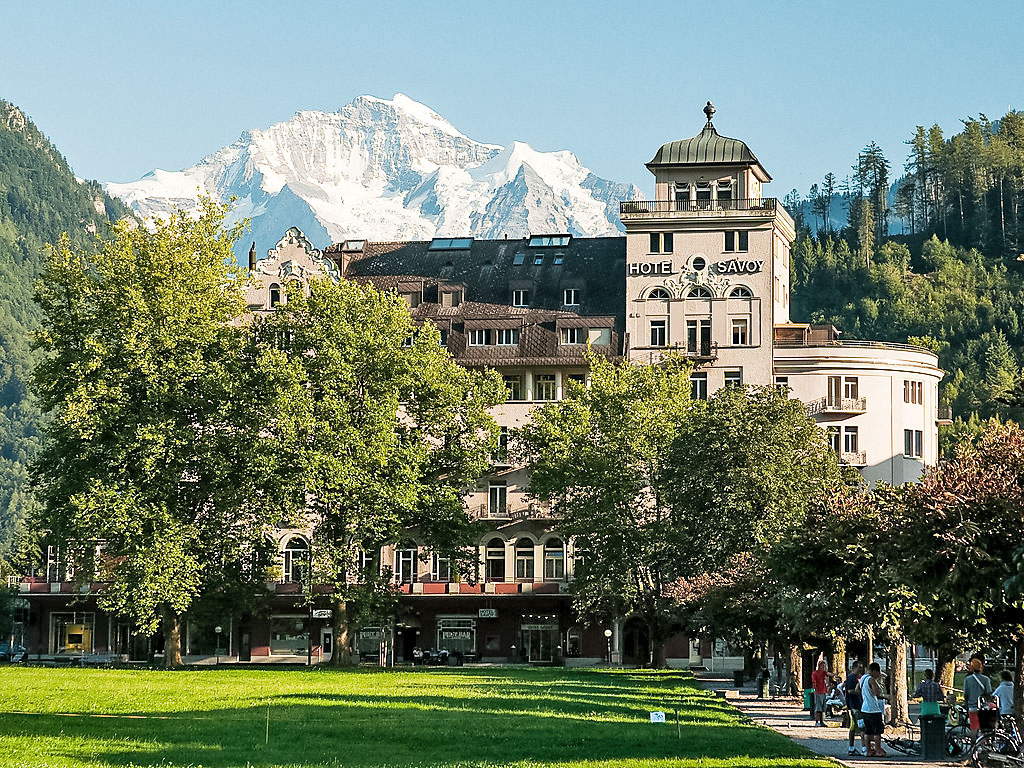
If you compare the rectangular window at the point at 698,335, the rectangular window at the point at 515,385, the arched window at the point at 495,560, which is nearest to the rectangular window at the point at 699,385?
the rectangular window at the point at 698,335

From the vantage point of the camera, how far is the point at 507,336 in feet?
353

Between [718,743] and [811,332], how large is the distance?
78.7 m

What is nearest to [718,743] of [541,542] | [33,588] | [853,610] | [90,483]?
[853,610]

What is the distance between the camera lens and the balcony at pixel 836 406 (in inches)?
4225

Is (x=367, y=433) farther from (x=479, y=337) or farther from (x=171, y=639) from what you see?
(x=479, y=337)

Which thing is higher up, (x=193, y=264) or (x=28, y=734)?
(x=193, y=264)

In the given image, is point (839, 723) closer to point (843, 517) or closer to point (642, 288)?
point (843, 517)

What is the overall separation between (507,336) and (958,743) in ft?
238

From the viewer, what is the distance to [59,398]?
255 ft

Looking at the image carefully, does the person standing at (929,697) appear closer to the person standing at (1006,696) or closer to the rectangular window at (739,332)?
the person standing at (1006,696)

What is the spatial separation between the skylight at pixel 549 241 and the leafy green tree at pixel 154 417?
132 ft

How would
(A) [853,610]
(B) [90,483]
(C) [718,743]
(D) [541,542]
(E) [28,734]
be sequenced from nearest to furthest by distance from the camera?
(E) [28,734] → (C) [718,743] → (A) [853,610] → (B) [90,483] → (D) [541,542]

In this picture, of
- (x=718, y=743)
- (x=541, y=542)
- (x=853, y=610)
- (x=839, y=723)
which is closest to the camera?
(x=718, y=743)

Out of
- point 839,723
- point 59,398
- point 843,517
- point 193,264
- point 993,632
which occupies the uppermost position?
point 193,264
